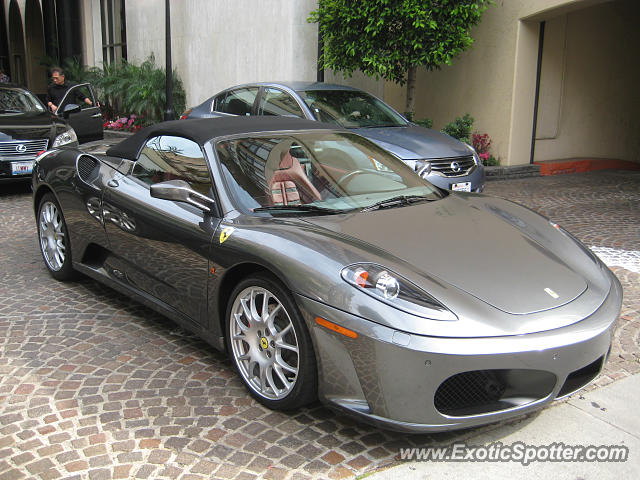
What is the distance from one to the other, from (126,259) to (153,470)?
5.93 feet

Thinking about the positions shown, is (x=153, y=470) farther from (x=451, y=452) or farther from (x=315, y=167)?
(x=315, y=167)

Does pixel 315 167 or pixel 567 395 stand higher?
pixel 315 167

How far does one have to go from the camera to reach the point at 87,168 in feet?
15.8

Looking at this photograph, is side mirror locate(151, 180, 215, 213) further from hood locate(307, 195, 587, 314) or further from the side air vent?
the side air vent

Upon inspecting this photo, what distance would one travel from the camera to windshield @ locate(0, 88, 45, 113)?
980 centimetres

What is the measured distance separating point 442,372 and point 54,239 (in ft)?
12.3

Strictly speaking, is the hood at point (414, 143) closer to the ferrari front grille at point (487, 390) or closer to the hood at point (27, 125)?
the hood at point (27, 125)

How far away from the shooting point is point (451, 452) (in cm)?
292

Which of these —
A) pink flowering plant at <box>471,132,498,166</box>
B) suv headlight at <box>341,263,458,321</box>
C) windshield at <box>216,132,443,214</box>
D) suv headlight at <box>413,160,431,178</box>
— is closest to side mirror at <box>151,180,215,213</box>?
windshield at <box>216,132,443,214</box>

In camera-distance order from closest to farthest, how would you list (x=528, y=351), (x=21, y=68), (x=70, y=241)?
(x=528, y=351)
(x=70, y=241)
(x=21, y=68)

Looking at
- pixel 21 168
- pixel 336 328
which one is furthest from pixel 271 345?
pixel 21 168

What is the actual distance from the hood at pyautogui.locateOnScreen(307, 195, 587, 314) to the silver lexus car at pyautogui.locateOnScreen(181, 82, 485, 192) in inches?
139

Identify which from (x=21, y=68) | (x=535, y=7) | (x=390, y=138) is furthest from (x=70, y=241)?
(x=21, y=68)

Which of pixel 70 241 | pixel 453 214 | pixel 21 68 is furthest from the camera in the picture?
pixel 21 68
